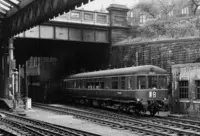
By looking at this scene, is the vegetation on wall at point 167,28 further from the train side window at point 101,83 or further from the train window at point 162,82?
the train side window at point 101,83

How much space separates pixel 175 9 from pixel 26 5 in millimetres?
22304

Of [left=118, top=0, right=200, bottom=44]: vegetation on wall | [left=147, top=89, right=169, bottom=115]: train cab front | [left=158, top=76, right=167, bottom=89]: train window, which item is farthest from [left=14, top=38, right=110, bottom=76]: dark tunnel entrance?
[left=147, top=89, right=169, bottom=115]: train cab front

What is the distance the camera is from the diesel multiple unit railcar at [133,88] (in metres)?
19.1

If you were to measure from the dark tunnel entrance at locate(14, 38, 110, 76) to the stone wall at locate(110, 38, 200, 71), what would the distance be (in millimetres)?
2196

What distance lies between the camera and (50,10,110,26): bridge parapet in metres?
28.1

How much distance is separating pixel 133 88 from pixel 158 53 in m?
5.83

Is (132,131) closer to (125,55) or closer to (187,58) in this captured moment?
(187,58)

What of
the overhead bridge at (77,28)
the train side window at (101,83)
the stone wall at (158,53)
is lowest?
the train side window at (101,83)

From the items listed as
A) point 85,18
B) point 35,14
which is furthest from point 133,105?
point 85,18

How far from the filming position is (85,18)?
2894 centimetres

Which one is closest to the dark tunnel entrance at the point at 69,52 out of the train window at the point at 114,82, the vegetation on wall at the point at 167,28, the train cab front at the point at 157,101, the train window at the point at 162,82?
the vegetation on wall at the point at 167,28

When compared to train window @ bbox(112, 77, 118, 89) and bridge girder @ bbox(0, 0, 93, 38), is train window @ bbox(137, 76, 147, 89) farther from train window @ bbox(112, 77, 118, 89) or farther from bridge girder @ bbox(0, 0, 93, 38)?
bridge girder @ bbox(0, 0, 93, 38)

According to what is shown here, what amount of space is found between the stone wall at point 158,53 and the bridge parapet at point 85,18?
2.72m

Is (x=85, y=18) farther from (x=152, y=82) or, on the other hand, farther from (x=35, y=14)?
(x=35, y=14)
